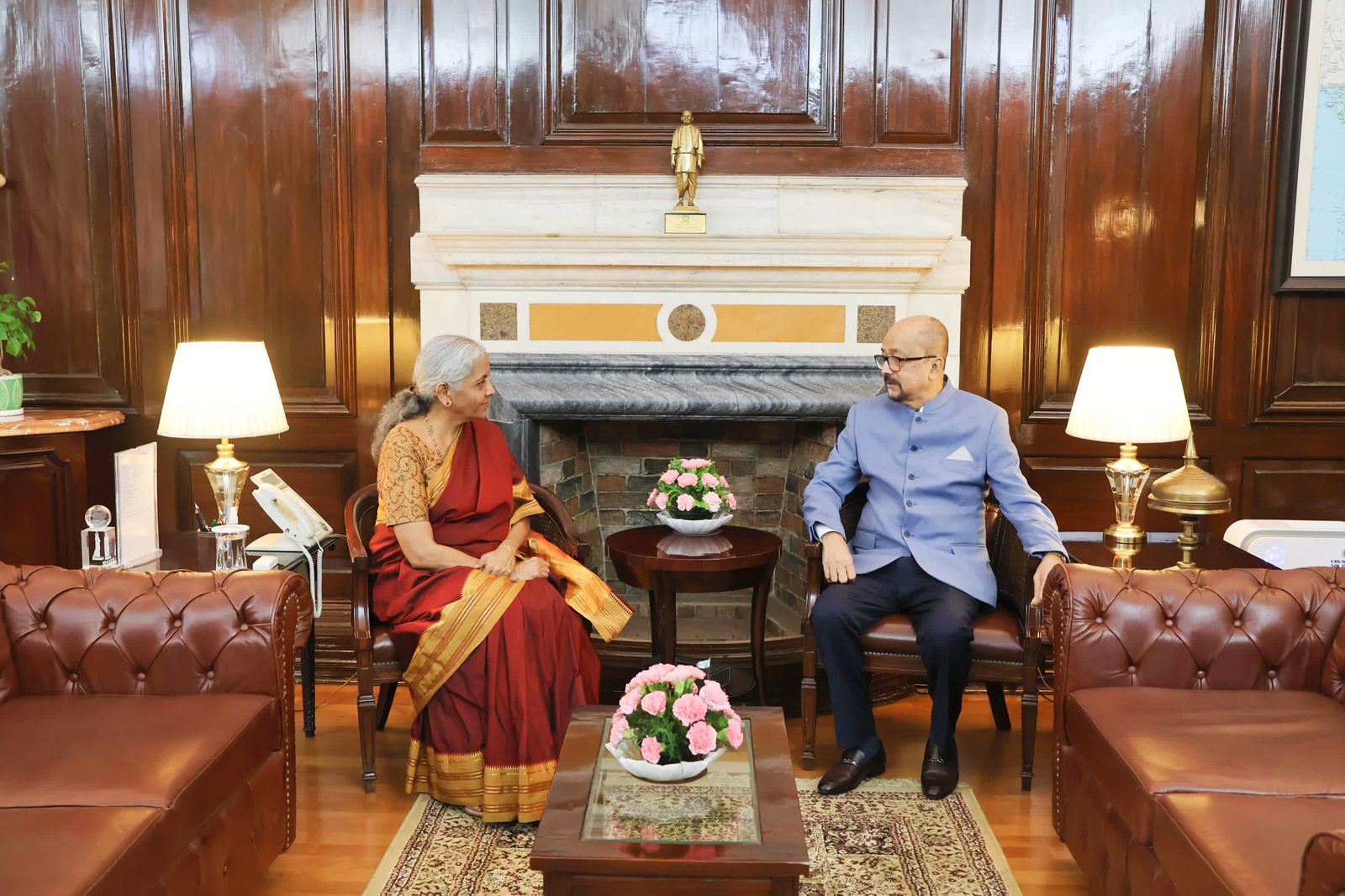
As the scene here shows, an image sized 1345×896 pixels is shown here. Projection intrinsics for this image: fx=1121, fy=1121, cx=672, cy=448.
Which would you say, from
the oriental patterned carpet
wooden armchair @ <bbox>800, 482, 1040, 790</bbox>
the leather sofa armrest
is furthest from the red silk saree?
the leather sofa armrest

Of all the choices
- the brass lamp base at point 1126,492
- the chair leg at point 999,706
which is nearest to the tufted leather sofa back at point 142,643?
the chair leg at point 999,706

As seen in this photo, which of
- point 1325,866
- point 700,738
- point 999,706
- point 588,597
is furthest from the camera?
point 999,706

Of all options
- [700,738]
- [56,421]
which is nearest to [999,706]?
[700,738]

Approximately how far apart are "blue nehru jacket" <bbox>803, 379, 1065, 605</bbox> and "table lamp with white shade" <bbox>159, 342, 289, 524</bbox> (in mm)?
1740

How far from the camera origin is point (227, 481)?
3.42 m

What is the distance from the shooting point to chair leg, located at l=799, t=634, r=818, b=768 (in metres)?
3.35

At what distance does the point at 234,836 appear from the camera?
238cm

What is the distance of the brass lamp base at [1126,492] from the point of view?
338 centimetres

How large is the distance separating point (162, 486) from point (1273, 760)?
391cm

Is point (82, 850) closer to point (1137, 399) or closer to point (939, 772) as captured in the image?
point (939, 772)

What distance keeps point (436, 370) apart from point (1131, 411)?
2.06 m

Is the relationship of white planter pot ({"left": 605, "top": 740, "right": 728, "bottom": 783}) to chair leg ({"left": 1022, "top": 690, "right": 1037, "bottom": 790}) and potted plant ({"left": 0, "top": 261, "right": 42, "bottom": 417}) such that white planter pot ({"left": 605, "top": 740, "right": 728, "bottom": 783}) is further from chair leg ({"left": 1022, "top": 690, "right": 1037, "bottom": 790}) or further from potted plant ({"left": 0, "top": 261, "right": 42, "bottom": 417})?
potted plant ({"left": 0, "top": 261, "right": 42, "bottom": 417})

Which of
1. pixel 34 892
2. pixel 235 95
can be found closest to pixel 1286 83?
pixel 235 95

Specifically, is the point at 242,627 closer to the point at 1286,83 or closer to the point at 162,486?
the point at 162,486
